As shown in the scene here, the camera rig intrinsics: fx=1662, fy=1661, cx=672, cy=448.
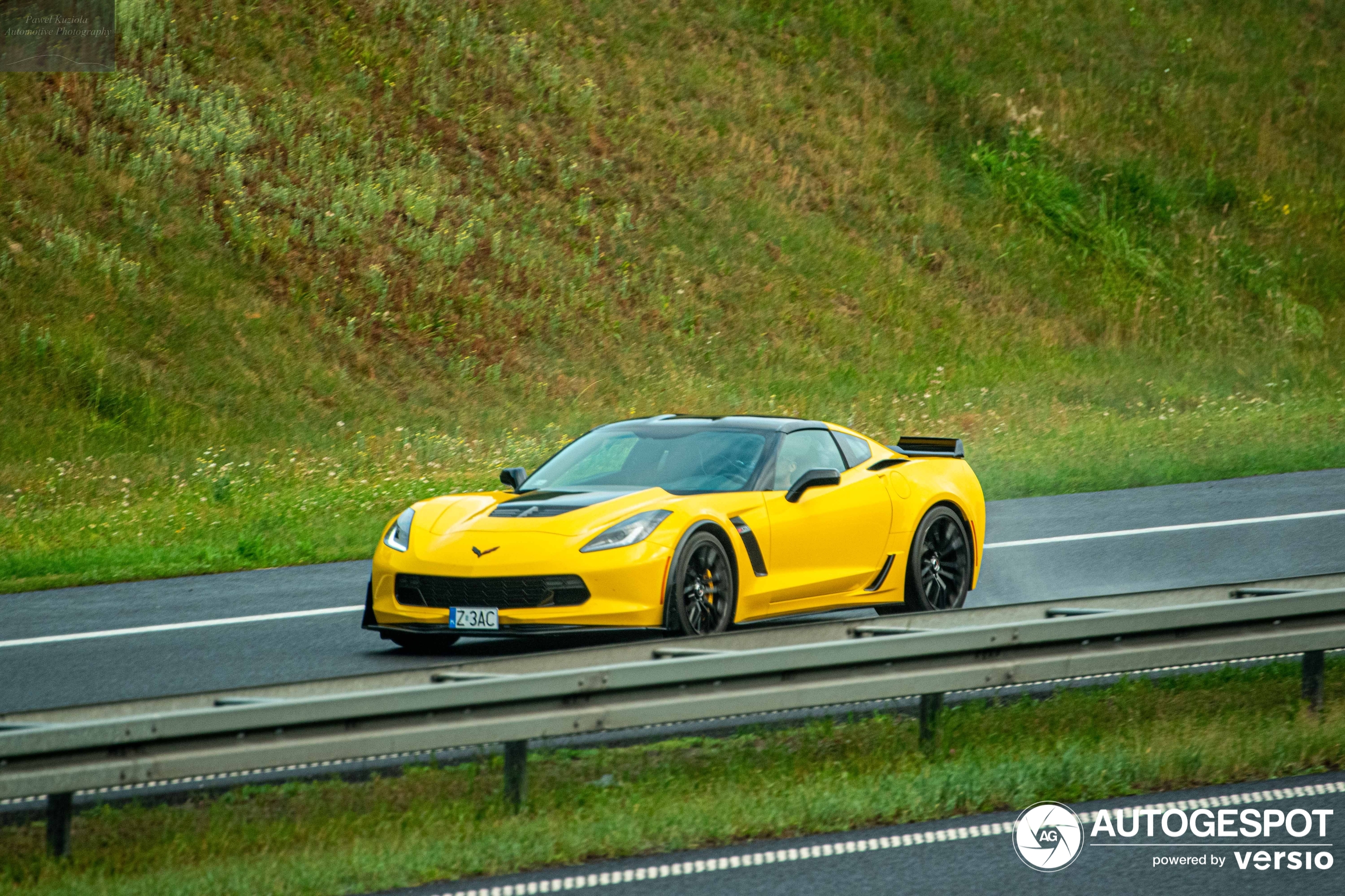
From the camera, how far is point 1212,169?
3925 cm

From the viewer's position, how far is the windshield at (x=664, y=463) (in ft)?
34.0

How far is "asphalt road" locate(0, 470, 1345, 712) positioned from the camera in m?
9.74

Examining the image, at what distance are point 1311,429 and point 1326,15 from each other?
2778cm

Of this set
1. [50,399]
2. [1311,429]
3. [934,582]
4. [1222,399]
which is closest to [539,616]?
[934,582]

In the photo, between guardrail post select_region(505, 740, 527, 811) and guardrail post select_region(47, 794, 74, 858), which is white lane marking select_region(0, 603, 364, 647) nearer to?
guardrail post select_region(47, 794, 74, 858)

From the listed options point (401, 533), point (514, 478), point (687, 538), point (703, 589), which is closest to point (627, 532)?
point (687, 538)

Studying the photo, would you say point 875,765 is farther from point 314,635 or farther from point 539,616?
point 314,635

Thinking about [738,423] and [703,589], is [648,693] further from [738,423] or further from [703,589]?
[738,423]

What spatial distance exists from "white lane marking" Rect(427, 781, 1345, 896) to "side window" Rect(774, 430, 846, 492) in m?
4.25

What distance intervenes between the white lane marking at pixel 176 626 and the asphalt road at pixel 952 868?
632cm

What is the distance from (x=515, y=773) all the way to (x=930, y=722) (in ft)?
6.24

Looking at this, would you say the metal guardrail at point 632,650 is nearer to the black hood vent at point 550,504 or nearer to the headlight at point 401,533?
the headlight at point 401,533

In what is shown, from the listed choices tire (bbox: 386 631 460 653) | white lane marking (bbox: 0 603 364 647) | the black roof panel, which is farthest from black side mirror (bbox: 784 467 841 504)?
white lane marking (bbox: 0 603 364 647)

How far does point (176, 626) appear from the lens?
1154cm
